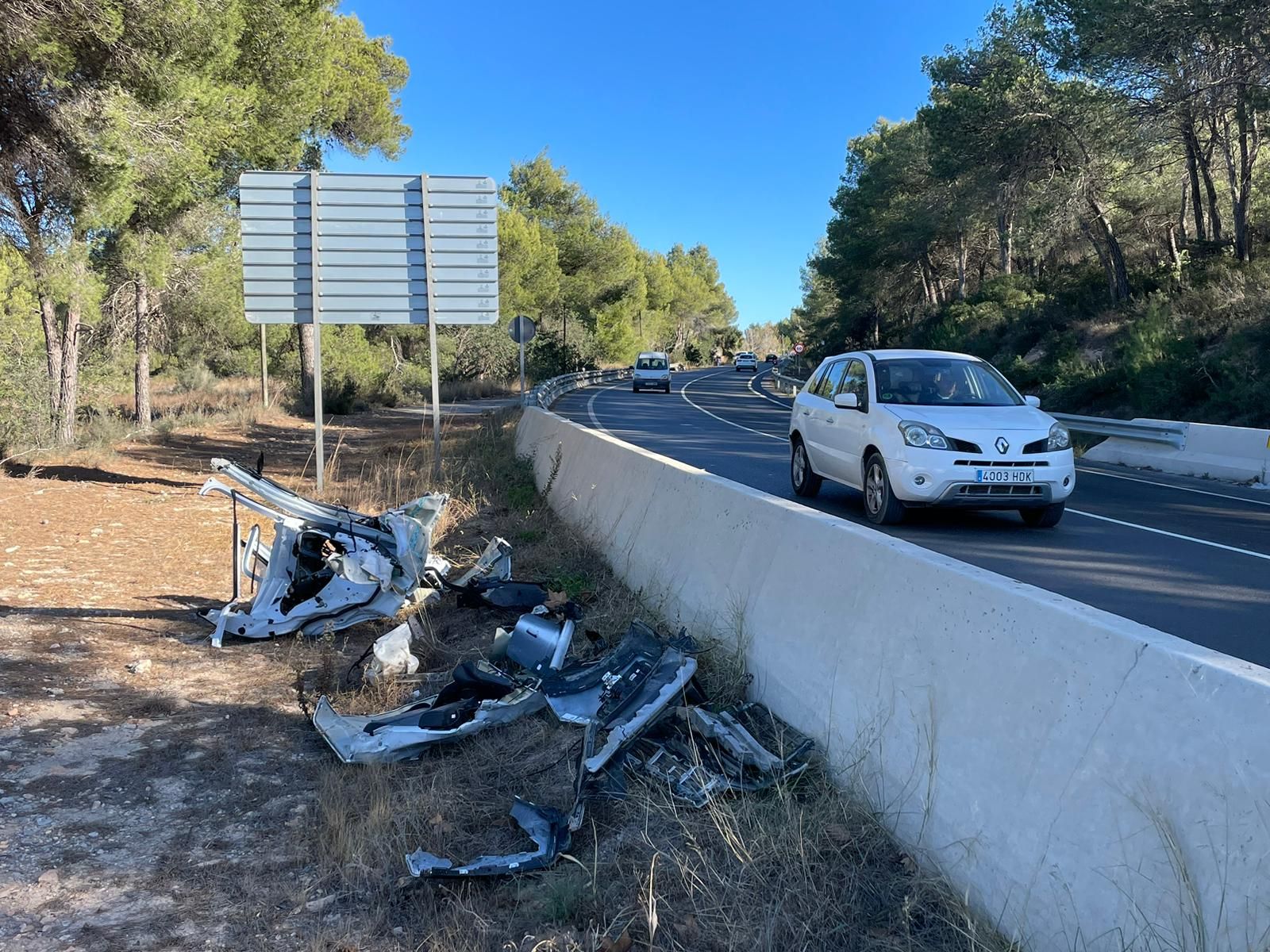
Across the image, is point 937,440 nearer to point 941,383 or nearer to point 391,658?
point 941,383

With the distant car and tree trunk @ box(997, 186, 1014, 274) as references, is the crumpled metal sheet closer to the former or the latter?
tree trunk @ box(997, 186, 1014, 274)

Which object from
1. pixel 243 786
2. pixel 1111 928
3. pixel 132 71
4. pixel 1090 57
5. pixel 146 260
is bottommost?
pixel 243 786

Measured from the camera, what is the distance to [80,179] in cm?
1327

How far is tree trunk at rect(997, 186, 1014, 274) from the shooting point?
28.0 meters

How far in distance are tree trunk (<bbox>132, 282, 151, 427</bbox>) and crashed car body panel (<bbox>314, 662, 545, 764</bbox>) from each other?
2033 cm

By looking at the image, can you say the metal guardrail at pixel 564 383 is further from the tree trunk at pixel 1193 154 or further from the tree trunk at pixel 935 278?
Result: the tree trunk at pixel 935 278

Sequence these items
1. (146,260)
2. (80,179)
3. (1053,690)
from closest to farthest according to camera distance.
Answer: (1053,690) → (80,179) → (146,260)

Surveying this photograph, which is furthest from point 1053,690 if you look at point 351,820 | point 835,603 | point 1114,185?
point 1114,185

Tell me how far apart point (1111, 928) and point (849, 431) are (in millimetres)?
7808

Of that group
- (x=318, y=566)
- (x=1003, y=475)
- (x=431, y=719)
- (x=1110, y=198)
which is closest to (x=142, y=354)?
(x=318, y=566)

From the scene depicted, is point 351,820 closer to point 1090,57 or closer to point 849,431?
point 849,431

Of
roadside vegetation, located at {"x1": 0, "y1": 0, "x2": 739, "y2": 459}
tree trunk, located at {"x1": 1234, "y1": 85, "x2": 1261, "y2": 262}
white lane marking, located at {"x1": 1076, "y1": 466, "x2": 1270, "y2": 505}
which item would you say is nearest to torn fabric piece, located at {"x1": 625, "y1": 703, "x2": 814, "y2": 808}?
white lane marking, located at {"x1": 1076, "y1": 466, "x2": 1270, "y2": 505}

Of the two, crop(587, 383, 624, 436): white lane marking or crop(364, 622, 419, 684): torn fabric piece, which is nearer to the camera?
crop(364, 622, 419, 684): torn fabric piece

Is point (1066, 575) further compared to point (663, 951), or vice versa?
point (1066, 575)
